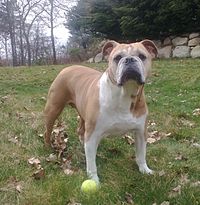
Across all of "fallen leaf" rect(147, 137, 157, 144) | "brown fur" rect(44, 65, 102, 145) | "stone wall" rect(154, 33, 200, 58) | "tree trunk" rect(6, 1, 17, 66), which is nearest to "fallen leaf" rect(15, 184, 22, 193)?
"brown fur" rect(44, 65, 102, 145)

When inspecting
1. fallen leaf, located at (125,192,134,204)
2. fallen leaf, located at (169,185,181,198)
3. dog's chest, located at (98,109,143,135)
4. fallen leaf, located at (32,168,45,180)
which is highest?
dog's chest, located at (98,109,143,135)

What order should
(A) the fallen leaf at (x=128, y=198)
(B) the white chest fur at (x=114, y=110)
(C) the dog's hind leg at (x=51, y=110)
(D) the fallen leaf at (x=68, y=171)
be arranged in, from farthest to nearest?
(C) the dog's hind leg at (x=51, y=110), (D) the fallen leaf at (x=68, y=171), (B) the white chest fur at (x=114, y=110), (A) the fallen leaf at (x=128, y=198)

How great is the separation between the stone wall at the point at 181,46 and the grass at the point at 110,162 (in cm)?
723

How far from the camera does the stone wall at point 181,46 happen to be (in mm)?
15047

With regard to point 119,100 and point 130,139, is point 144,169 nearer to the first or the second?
point 119,100

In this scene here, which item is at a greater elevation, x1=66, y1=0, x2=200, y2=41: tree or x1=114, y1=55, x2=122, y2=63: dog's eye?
x1=66, y1=0, x2=200, y2=41: tree

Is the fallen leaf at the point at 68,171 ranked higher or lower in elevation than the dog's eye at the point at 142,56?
lower

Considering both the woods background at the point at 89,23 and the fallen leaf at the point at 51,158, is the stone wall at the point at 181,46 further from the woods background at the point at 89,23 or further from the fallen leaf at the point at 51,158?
the fallen leaf at the point at 51,158

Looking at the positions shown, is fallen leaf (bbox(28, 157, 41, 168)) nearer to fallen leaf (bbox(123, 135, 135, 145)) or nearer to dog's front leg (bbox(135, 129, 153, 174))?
dog's front leg (bbox(135, 129, 153, 174))

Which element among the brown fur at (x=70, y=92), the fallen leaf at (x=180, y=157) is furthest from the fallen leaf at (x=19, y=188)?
the fallen leaf at (x=180, y=157)

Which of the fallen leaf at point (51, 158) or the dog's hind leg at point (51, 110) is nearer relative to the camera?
the fallen leaf at point (51, 158)

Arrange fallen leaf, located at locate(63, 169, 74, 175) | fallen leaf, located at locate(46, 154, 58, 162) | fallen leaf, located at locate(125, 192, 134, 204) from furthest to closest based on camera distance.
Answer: fallen leaf, located at locate(46, 154, 58, 162)
fallen leaf, located at locate(63, 169, 74, 175)
fallen leaf, located at locate(125, 192, 134, 204)

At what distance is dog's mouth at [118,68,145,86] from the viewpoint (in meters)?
3.72

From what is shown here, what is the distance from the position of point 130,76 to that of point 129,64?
103 mm
